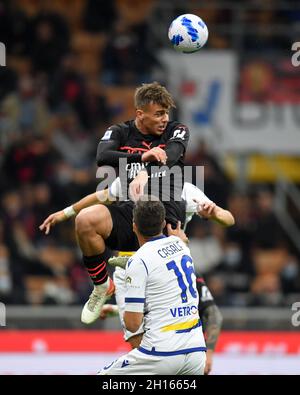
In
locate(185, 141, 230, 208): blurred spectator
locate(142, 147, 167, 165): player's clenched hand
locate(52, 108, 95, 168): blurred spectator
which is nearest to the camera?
locate(142, 147, 167, 165): player's clenched hand

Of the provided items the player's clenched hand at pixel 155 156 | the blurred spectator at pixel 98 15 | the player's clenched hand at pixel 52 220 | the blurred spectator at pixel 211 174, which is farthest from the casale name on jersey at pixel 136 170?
the blurred spectator at pixel 98 15

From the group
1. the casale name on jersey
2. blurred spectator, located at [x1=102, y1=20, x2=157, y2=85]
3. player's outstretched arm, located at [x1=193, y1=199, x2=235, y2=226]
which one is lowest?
player's outstretched arm, located at [x1=193, y1=199, x2=235, y2=226]

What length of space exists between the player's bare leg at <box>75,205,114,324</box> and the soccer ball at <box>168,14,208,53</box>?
156cm

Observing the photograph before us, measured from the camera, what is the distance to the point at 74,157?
55.6ft

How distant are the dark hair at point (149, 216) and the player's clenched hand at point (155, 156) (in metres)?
0.60

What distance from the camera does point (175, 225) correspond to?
899 cm

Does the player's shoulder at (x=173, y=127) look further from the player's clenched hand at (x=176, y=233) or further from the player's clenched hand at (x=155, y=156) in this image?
the player's clenched hand at (x=176, y=233)

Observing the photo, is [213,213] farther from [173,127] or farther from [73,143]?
[73,143]

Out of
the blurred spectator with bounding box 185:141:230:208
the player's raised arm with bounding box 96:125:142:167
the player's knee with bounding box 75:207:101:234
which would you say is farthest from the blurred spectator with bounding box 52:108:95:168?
the player's knee with bounding box 75:207:101:234

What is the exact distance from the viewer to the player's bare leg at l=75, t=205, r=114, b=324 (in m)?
8.84

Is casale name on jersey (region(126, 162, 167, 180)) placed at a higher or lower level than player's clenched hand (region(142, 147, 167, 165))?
lower

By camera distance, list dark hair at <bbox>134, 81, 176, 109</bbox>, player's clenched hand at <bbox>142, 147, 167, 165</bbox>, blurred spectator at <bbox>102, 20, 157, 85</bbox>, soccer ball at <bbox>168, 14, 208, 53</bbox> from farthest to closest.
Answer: blurred spectator at <bbox>102, 20, 157, 85</bbox>
soccer ball at <bbox>168, 14, 208, 53</bbox>
dark hair at <bbox>134, 81, 176, 109</bbox>
player's clenched hand at <bbox>142, 147, 167, 165</bbox>

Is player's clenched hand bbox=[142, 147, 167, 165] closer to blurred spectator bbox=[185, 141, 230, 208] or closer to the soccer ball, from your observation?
the soccer ball

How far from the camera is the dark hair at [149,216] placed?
7898 millimetres
